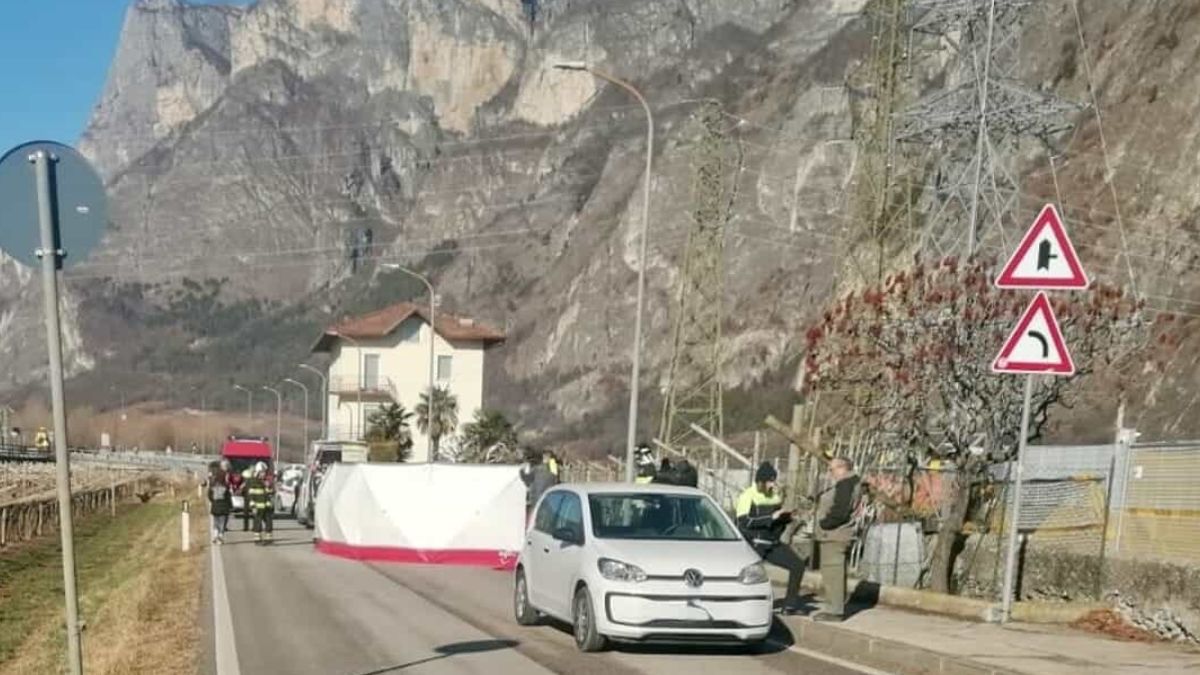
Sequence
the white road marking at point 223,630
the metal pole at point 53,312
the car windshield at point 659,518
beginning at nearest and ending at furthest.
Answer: the metal pole at point 53,312
the white road marking at point 223,630
the car windshield at point 659,518

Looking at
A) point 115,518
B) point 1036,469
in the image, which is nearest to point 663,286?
point 115,518

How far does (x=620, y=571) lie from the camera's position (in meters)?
12.8

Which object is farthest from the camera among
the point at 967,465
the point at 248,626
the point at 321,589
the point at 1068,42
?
the point at 1068,42

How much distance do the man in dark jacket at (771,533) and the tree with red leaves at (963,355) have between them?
2455 millimetres

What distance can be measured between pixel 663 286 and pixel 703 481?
87.6 meters

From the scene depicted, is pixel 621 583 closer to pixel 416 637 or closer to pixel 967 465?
pixel 416 637

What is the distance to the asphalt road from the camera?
12.1m

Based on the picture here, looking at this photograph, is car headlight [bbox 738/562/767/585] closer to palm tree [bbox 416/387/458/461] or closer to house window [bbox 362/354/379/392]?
palm tree [bbox 416/387/458/461]

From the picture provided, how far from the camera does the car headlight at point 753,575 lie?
12.9m

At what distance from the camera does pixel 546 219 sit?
18950cm

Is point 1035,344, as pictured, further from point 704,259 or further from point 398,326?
point 398,326

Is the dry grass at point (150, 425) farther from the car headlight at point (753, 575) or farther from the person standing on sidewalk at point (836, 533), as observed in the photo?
the car headlight at point (753, 575)

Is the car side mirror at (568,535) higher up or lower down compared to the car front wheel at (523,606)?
higher up

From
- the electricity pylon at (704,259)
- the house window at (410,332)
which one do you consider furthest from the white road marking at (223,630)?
the house window at (410,332)
